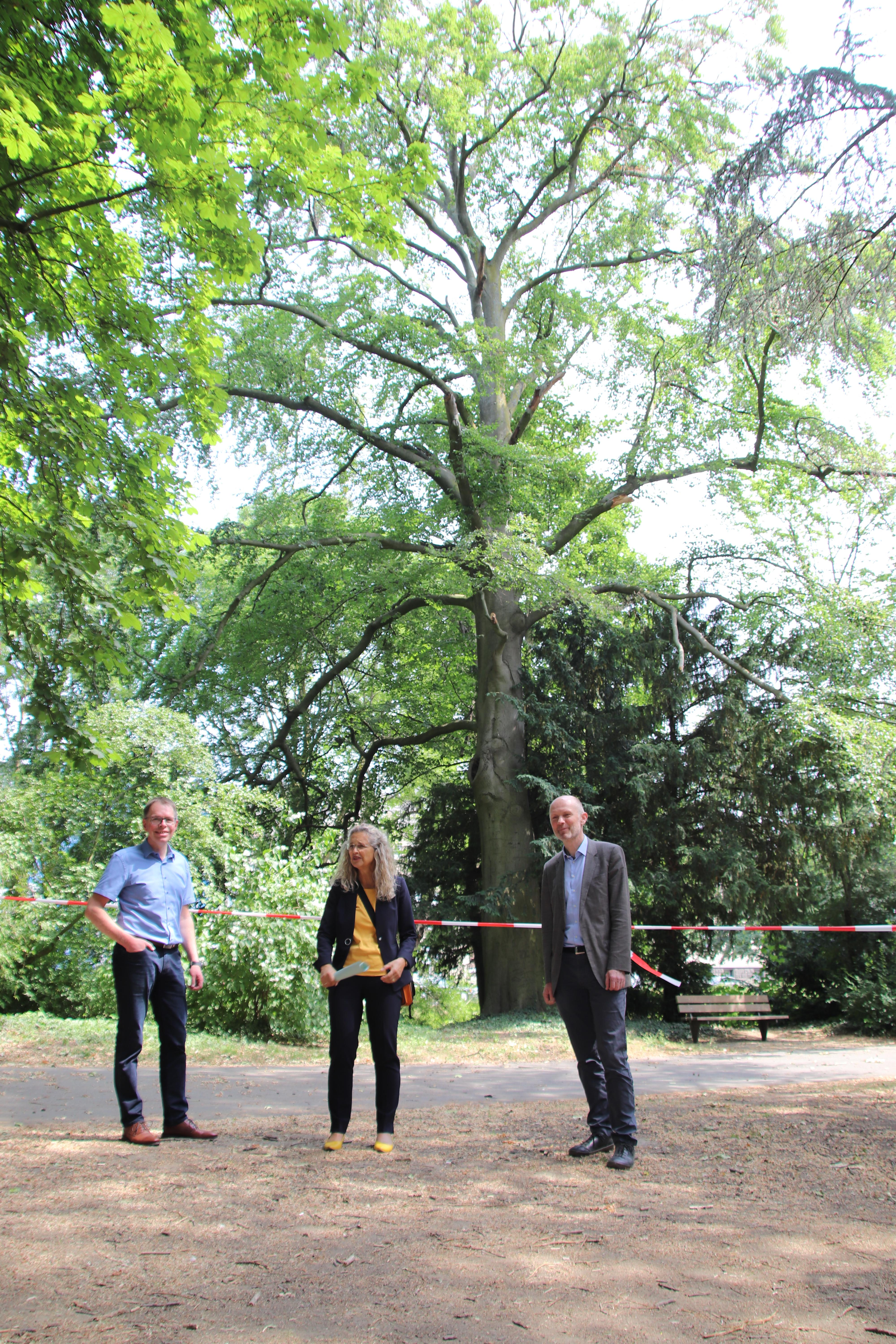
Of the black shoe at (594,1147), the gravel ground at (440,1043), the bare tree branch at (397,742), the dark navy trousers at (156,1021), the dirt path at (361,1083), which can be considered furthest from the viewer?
the bare tree branch at (397,742)

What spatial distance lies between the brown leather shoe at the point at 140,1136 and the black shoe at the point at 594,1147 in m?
2.23

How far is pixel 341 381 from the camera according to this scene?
16.6m

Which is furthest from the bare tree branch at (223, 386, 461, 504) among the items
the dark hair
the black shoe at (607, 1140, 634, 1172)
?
the black shoe at (607, 1140, 634, 1172)

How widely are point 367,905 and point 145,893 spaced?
1278 mm

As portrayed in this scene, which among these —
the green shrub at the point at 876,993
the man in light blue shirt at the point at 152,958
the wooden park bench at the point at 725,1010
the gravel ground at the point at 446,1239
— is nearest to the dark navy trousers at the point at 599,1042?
the gravel ground at the point at 446,1239

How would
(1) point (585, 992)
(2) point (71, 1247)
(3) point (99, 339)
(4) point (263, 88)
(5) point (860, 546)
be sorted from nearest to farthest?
(2) point (71, 1247) < (1) point (585, 992) < (4) point (263, 88) < (3) point (99, 339) < (5) point (860, 546)

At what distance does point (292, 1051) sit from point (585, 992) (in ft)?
17.1

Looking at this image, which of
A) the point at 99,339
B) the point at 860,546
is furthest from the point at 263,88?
the point at 860,546

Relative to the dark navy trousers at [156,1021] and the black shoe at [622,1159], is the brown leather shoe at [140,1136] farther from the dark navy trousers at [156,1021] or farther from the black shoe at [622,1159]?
the black shoe at [622,1159]

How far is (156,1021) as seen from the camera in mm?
5688

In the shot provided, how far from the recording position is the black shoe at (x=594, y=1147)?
518 centimetres

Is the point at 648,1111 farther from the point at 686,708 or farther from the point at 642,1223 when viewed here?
the point at 686,708

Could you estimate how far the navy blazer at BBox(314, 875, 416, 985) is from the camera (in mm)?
5484

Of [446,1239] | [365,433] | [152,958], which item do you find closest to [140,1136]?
[152,958]
